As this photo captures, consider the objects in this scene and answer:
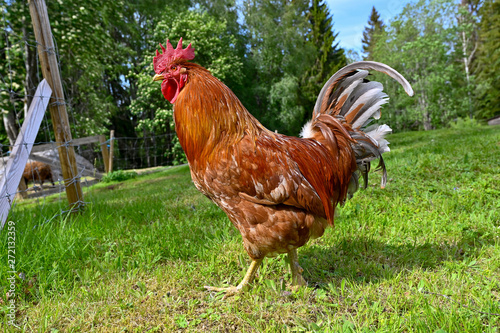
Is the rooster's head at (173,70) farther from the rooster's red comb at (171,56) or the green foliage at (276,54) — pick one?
the green foliage at (276,54)

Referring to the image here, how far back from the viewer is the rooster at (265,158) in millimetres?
1908

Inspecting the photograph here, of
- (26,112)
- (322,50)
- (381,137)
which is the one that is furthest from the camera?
(322,50)

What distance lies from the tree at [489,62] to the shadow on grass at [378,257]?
29533mm

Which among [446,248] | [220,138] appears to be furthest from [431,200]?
[220,138]

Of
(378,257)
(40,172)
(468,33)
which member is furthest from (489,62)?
(40,172)

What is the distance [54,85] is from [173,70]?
7.20 ft

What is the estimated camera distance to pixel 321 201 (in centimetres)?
206

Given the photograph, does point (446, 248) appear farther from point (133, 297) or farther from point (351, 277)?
point (133, 297)

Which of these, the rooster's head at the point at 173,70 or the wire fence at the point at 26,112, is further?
the wire fence at the point at 26,112

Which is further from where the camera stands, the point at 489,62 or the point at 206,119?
the point at 489,62

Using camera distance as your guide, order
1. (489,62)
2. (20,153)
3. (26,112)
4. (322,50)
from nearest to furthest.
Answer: (20,153) → (26,112) → (489,62) → (322,50)

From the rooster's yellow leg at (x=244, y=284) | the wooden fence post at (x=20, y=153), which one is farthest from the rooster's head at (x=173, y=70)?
the wooden fence post at (x=20, y=153)

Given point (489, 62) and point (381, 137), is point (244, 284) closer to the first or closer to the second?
point (381, 137)

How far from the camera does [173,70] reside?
2.16m
